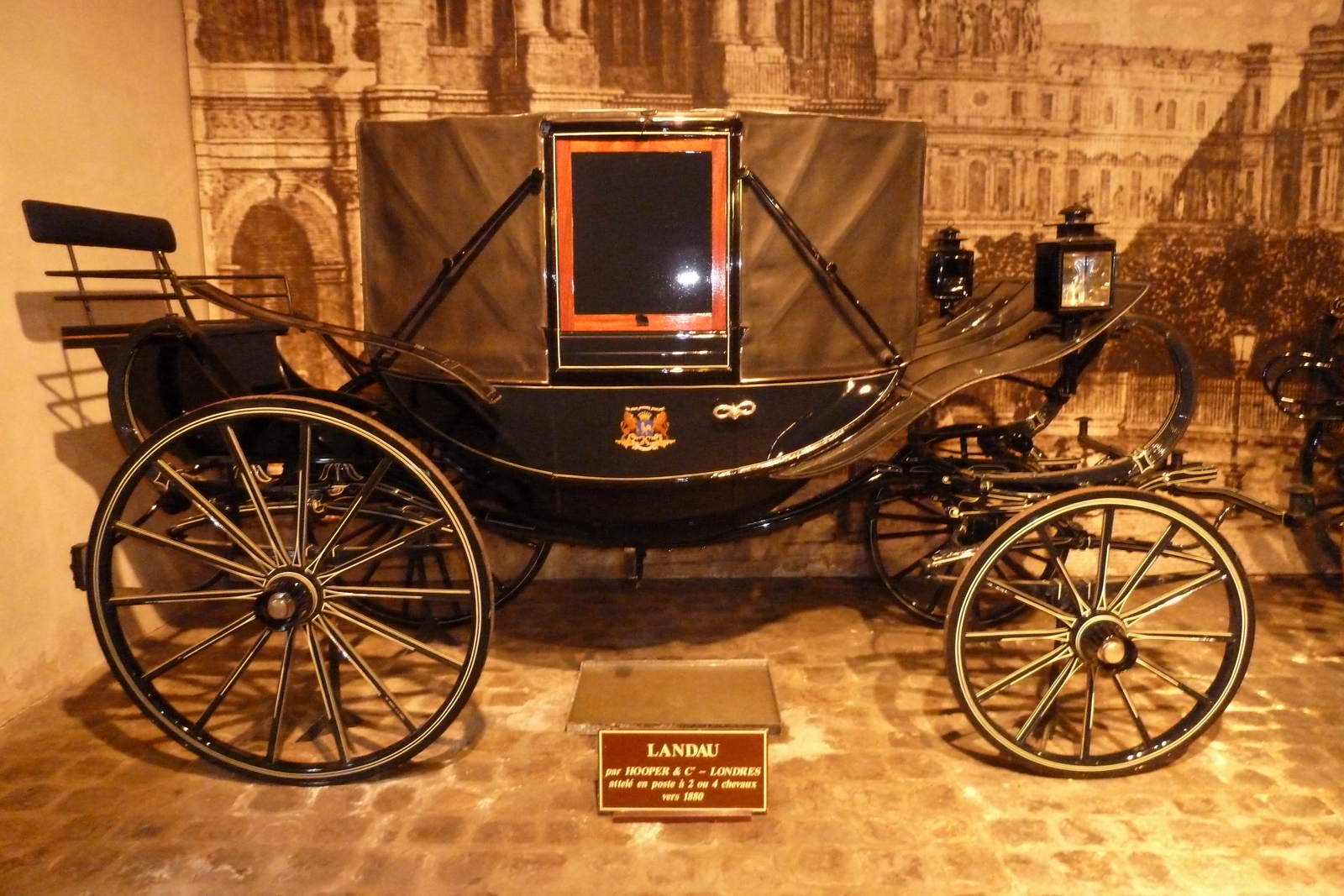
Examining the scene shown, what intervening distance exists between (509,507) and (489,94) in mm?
2174

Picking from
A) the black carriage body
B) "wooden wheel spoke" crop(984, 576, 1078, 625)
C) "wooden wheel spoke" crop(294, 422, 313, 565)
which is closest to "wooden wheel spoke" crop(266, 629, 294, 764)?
"wooden wheel spoke" crop(294, 422, 313, 565)

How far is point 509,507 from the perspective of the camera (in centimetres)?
302

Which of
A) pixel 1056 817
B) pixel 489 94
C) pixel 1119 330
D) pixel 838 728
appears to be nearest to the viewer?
pixel 1056 817

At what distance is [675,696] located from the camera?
259 cm

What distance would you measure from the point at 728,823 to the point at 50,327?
2844 mm

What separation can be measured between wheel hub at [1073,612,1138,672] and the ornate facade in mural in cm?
238

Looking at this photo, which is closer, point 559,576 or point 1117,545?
point 1117,545

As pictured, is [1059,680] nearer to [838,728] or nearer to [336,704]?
[838,728]

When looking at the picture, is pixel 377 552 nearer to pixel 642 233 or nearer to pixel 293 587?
pixel 293 587

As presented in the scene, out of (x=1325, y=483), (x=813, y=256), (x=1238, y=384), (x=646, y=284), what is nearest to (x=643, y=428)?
(x=646, y=284)

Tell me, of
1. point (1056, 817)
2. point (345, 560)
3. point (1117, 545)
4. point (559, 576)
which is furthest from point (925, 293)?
point (345, 560)

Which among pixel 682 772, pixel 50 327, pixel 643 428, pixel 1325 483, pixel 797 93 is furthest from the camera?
pixel 1325 483

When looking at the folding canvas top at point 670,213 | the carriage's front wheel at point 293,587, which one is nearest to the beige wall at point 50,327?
the carriage's front wheel at point 293,587

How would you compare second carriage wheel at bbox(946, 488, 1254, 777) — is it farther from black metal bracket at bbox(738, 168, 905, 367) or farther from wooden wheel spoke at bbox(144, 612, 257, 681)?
wooden wheel spoke at bbox(144, 612, 257, 681)
